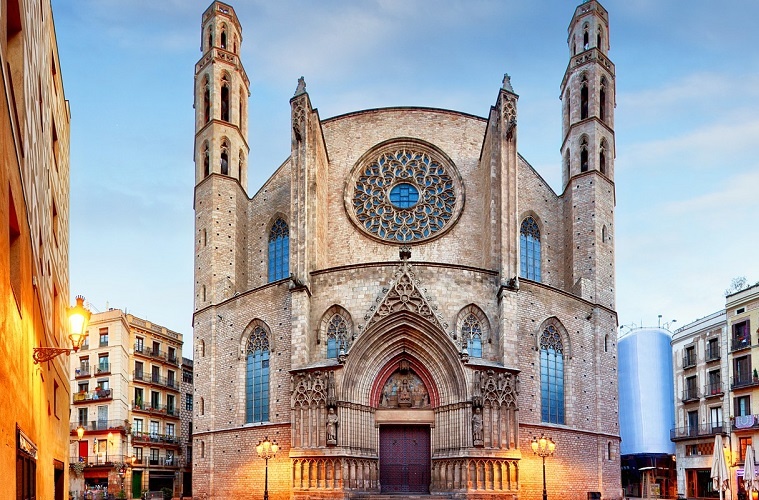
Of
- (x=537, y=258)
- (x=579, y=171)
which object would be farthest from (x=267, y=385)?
(x=579, y=171)

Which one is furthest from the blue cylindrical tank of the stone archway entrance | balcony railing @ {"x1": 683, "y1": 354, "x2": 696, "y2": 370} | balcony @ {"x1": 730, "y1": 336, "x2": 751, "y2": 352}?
the stone archway entrance

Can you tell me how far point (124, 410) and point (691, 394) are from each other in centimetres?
3472

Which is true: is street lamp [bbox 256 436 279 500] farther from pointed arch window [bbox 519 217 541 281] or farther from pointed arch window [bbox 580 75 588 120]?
pointed arch window [bbox 580 75 588 120]

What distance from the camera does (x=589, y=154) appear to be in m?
39.0

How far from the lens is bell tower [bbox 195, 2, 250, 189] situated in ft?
129

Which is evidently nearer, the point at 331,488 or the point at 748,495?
the point at 331,488

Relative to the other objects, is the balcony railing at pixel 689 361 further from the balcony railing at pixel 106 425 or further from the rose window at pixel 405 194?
the balcony railing at pixel 106 425

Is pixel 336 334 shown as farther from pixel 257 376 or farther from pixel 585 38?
pixel 585 38

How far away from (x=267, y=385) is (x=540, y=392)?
1138 centimetres

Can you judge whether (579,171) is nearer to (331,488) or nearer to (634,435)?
(331,488)

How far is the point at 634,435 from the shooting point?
5378 centimetres

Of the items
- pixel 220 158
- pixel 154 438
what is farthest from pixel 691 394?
pixel 154 438

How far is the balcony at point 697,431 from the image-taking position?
4597cm

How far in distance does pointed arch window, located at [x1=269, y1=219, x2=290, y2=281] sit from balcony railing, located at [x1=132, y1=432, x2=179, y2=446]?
18.9m
